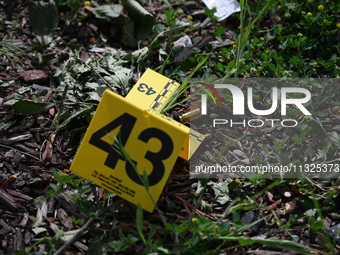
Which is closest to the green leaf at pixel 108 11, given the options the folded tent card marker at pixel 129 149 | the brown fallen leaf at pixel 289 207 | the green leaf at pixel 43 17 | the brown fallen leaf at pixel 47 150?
the green leaf at pixel 43 17

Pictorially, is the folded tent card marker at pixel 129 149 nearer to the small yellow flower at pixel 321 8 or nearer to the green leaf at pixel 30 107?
the green leaf at pixel 30 107

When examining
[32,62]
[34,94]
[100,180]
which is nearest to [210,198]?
[100,180]

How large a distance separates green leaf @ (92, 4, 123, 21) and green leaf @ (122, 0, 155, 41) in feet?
0.14

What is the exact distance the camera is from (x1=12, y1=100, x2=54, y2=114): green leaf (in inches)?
78.6

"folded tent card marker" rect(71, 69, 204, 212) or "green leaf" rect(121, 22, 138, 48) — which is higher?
"green leaf" rect(121, 22, 138, 48)

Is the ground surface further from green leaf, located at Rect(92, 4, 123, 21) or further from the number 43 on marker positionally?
the number 43 on marker

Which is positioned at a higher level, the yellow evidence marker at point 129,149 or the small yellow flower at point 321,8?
the small yellow flower at point 321,8

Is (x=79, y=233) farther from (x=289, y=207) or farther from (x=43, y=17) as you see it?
(x=43, y=17)

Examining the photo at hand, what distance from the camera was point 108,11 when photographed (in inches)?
96.9

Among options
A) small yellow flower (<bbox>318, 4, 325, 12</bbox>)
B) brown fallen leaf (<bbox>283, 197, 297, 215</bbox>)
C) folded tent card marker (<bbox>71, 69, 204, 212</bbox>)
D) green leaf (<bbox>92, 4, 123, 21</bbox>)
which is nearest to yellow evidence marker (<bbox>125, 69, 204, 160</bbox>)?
folded tent card marker (<bbox>71, 69, 204, 212</bbox>)

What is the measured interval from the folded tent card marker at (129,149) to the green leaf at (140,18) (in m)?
0.83

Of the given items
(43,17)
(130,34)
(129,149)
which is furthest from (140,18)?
(129,149)

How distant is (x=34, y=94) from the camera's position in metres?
2.15

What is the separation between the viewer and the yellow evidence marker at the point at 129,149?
163cm
